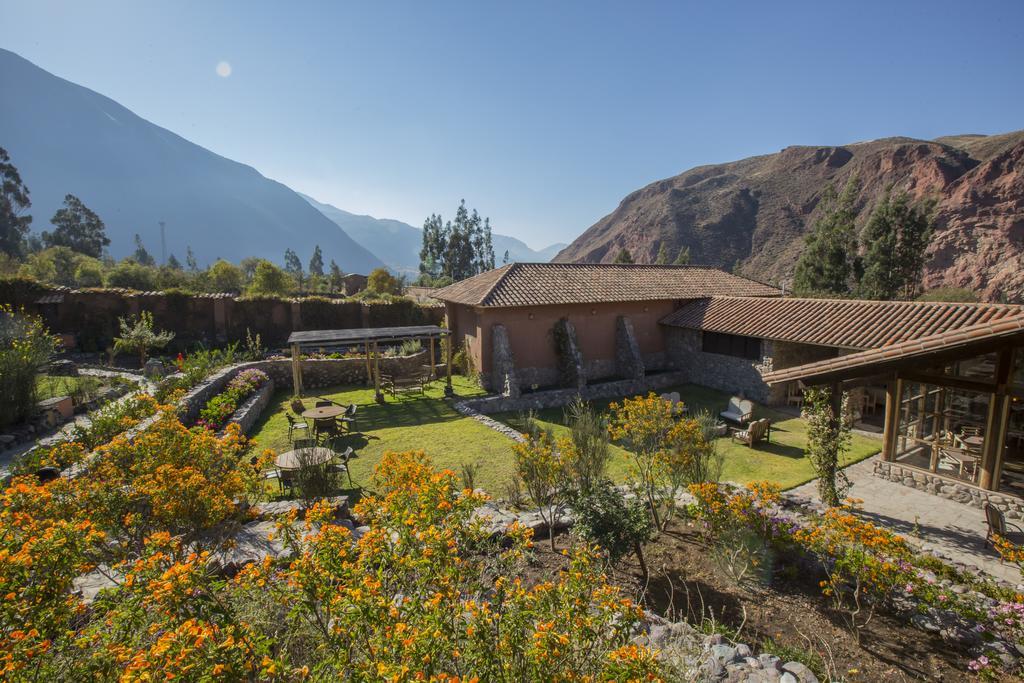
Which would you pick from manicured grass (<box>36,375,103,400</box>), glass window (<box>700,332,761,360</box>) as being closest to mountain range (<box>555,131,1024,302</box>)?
glass window (<box>700,332,761,360</box>)

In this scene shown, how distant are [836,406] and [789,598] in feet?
11.8

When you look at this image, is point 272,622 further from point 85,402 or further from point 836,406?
point 85,402

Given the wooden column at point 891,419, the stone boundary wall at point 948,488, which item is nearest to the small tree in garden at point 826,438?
the wooden column at point 891,419

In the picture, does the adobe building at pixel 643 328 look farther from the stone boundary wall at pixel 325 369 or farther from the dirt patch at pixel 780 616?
the dirt patch at pixel 780 616

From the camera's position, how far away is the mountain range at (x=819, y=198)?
4944 cm

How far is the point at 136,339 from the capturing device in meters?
18.0

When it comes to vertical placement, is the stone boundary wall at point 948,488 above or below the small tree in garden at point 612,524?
below

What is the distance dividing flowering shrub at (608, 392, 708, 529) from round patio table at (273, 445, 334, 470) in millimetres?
5386

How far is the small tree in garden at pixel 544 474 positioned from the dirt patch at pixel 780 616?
0.51 metres

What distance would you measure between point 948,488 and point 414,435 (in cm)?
1166

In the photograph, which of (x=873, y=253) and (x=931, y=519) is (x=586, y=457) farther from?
(x=873, y=253)

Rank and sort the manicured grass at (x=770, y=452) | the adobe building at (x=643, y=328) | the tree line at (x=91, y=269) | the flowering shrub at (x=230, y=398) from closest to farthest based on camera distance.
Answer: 1. the manicured grass at (x=770, y=452)
2. the flowering shrub at (x=230, y=398)
3. the adobe building at (x=643, y=328)
4. the tree line at (x=91, y=269)

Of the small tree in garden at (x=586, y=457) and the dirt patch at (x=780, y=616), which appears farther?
the small tree in garden at (x=586, y=457)

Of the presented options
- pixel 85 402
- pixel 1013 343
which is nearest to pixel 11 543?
pixel 85 402
